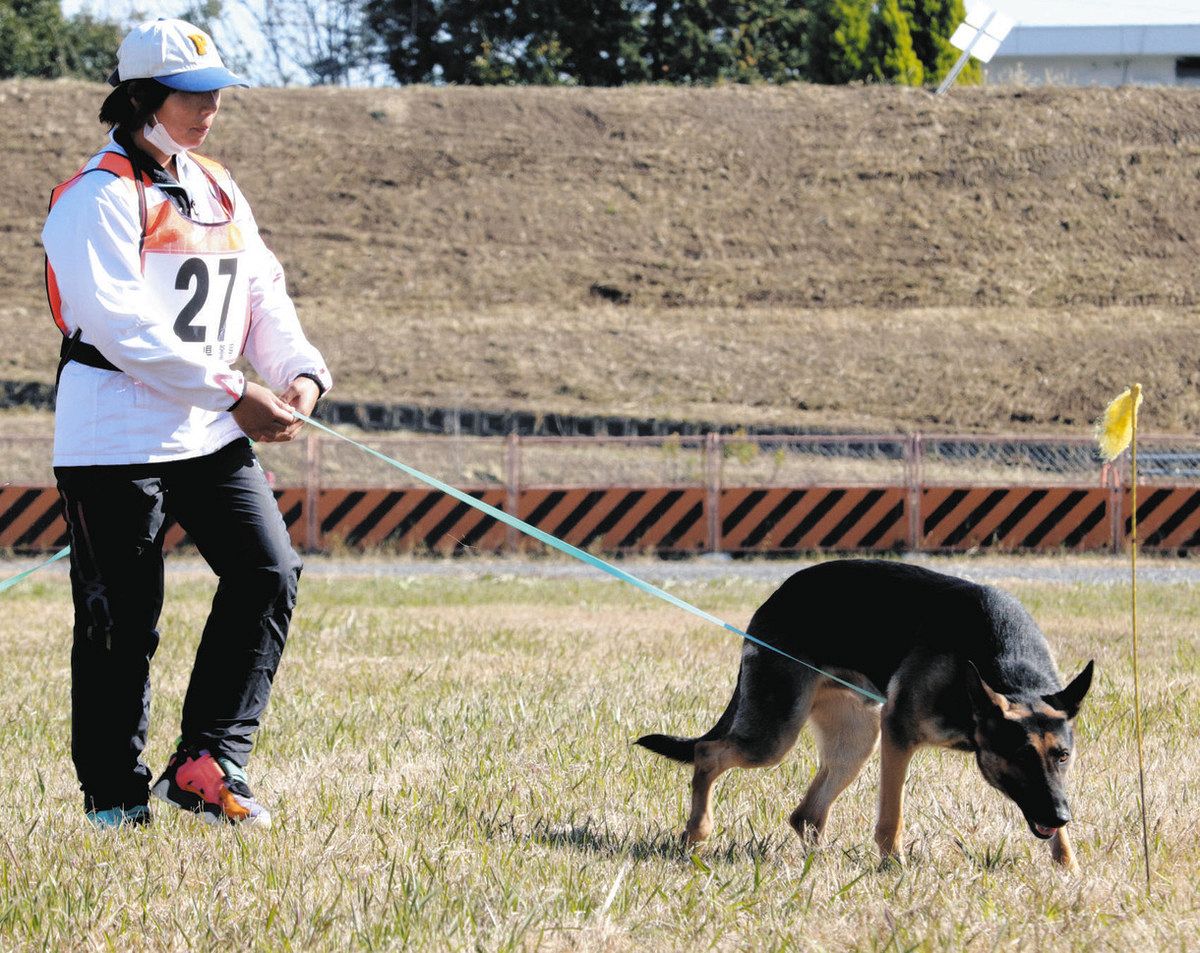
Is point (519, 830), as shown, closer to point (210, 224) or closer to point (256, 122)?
point (210, 224)

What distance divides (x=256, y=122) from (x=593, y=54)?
1558cm

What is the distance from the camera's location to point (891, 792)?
13.2 feet

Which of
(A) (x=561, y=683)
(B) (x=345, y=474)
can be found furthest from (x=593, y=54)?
(A) (x=561, y=683)

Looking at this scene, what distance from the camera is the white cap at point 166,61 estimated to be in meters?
4.17

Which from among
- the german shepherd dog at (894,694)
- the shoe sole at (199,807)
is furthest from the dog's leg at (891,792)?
the shoe sole at (199,807)

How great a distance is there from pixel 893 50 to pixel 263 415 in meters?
43.2

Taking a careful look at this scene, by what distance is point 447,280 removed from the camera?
33.7 meters

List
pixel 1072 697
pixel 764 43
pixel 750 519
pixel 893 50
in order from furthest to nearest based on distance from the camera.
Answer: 1. pixel 764 43
2. pixel 893 50
3. pixel 750 519
4. pixel 1072 697

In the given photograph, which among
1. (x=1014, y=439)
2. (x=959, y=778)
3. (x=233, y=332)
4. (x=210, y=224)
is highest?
(x=210, y=224)

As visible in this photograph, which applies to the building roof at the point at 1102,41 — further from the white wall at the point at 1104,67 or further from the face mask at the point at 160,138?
the face mask at the point at 160,138

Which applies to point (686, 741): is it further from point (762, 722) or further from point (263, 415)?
point (263, 415)

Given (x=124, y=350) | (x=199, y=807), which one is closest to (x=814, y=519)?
(x=199, y=807)

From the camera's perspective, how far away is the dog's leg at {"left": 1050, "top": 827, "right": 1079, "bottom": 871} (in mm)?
3869

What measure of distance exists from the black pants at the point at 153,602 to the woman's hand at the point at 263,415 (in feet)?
0.65
